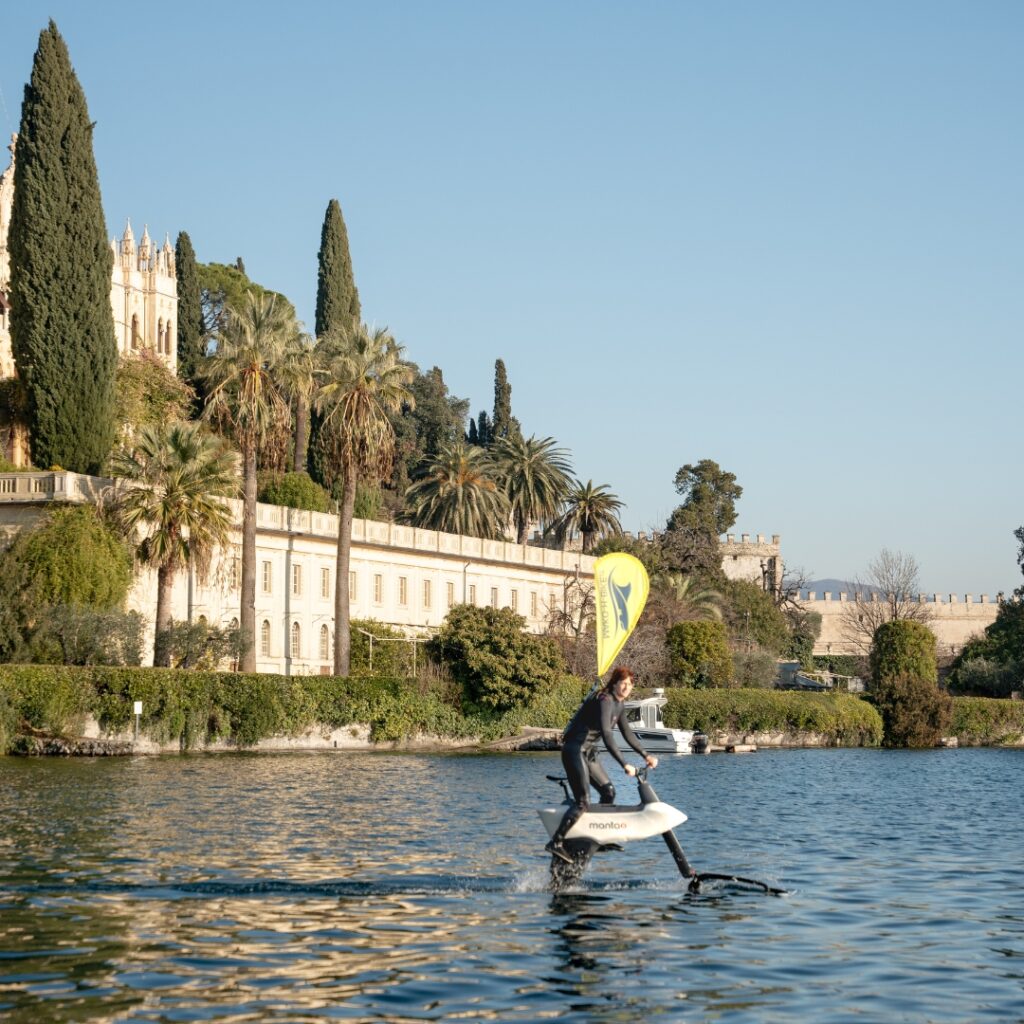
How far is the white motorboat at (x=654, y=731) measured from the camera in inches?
2694

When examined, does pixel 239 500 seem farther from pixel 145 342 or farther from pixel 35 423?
pixel 145 342

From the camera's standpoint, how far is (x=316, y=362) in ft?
225

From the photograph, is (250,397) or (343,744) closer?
(343,744)

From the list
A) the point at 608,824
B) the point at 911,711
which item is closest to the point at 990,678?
the point at 911,711

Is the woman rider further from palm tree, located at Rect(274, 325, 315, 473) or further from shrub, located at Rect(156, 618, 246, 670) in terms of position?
palm tree, located at Rect(274, 325, 315, 473)

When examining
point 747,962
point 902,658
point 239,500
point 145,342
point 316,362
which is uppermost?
point 145,342

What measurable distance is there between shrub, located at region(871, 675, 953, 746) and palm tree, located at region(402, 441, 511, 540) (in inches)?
903

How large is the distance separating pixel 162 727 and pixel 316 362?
1999 centimetres

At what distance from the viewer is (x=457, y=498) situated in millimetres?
92000

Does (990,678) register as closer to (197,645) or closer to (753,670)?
(753,670)

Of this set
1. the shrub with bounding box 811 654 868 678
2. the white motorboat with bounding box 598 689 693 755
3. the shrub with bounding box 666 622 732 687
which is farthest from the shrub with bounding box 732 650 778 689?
the shrub with bounding box 811 654 868 678

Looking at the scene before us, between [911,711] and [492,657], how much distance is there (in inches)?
1021

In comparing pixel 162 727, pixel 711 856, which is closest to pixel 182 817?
pixel 711 856

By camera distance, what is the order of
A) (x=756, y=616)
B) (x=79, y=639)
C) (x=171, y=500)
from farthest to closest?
(x=756, y=616) < (x=171, y=500) < (x=79, y=639)
